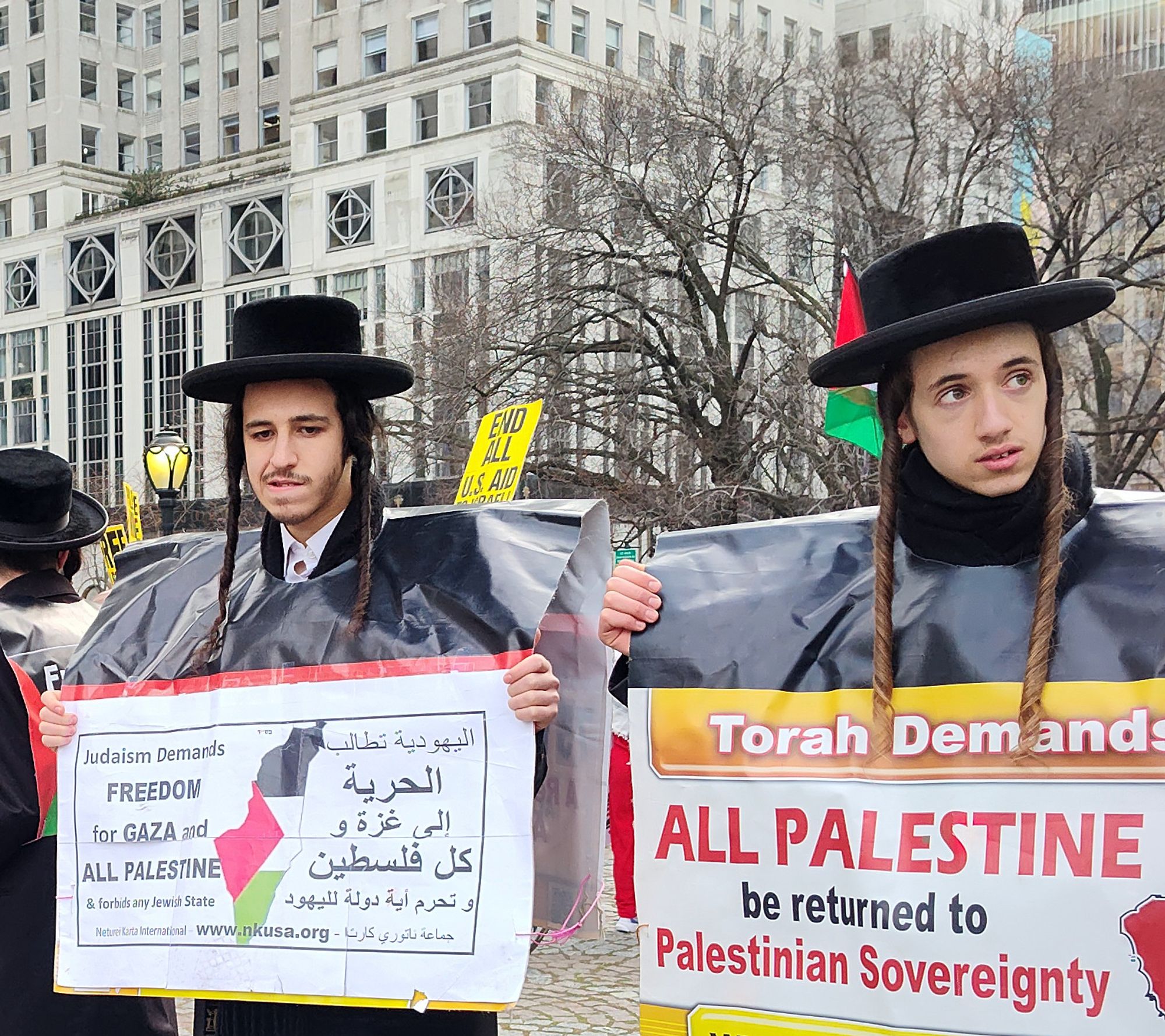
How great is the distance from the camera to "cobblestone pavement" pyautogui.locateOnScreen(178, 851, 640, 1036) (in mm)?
7195

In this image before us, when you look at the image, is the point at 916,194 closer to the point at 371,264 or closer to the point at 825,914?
the point at 825,914

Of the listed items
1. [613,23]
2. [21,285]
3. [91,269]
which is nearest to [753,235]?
[613,23]

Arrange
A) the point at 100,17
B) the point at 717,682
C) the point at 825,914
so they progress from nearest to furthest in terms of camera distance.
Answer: the point at 825,914 → the point at 717,682 → the point at 100,17

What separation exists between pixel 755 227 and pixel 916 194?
10.2 ft

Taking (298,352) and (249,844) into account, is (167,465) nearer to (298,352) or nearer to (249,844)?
(298,352)

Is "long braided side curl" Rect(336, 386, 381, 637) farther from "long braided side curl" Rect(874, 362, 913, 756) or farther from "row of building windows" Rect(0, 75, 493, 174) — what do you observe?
"row of building windows" Rect(0, 75, 493, 174)

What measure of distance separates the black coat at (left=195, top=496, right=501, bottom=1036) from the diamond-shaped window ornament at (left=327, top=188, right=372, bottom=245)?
53279 mm

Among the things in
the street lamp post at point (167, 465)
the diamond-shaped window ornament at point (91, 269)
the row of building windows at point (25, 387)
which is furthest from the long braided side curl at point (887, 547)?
the row of building windows at point (25, 387)

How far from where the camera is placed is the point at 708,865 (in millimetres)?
2982

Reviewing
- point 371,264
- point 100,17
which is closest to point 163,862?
point 371,264

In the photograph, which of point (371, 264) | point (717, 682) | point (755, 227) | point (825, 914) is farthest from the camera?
point (371, 264)

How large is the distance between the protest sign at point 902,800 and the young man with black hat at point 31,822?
1.75 meters

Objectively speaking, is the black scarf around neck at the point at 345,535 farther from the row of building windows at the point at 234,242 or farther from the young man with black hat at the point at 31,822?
the row of building windows at the point at 234,242

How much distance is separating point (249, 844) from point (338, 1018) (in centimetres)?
41
